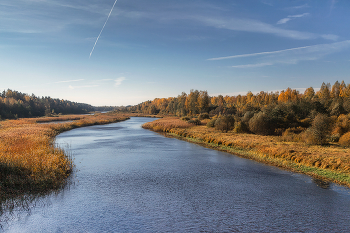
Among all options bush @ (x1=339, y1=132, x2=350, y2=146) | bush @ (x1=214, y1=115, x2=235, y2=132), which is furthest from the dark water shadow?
bush @ (x1=214, y1=115, x2=235, y2=132)

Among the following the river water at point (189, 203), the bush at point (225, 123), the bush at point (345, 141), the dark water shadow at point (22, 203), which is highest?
the bush at point (225, 123)

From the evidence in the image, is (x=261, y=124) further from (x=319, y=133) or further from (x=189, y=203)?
(x=189, y=203)

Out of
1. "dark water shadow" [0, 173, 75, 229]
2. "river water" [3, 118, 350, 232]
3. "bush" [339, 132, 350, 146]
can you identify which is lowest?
"river water" [3, 118, 350, 232]

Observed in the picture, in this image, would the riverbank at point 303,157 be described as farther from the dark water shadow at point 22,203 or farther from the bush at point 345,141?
the dark water shadow at point 22,203

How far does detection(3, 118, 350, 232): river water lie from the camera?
9.90 meters

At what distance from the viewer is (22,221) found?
9953 mm

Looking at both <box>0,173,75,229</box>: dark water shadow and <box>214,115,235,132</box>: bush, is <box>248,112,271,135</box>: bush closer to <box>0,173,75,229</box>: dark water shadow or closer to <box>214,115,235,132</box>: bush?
<box>214,115,235,132</box>: bush

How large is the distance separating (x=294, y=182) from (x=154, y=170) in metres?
11.9

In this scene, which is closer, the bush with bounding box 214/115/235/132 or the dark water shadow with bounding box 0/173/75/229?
the dark water shadow with bounding box 0/173/75/229

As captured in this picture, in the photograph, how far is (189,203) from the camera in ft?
40.6

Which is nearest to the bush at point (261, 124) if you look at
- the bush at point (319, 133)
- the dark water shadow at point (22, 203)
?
the bush at point (319, 133)

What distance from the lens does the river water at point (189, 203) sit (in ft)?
32.5

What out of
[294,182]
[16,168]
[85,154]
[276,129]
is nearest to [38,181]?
[16,168]

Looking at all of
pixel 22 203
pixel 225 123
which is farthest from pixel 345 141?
pixel 22 203
